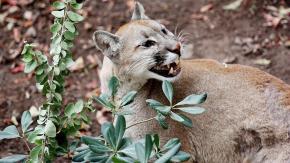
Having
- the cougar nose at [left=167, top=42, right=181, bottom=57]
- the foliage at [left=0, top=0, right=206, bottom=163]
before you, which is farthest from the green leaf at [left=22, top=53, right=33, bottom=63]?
the cougar nose at [left=167, top=42, right=181, bottom=57]

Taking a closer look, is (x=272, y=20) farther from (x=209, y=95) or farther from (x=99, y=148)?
(x=99, y=148)

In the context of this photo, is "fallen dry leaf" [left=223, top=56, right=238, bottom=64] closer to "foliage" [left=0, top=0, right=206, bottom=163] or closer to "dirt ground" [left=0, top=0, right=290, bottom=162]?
"dirt ground" [left=0, top=0, right=290, bottom=162]

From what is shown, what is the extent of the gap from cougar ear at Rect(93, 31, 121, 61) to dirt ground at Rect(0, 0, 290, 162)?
74.0 inches

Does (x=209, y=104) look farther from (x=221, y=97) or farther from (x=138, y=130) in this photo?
(x=138, y=130)

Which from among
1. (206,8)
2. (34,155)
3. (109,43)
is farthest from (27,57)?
(206,8)

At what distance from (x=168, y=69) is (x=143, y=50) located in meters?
0.27

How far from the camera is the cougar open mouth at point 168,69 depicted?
5.12 m

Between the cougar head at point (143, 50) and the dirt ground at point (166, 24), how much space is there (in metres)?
1.91

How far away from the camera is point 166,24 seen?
8.31 m

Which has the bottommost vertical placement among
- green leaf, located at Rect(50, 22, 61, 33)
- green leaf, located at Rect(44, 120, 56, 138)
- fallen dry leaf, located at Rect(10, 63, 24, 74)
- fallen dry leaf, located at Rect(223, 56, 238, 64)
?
green leaf, located at Rect(44, 120, 56, 138)

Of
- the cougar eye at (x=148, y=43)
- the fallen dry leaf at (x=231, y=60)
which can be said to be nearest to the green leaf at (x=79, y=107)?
the cougar eye at (x=148, y=43)

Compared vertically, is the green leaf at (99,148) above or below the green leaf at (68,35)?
below

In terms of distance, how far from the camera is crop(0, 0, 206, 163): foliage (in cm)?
418

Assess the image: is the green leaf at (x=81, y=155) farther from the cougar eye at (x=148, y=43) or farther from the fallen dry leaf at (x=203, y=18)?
the fallen dry leaf at (x=203, y=18)
